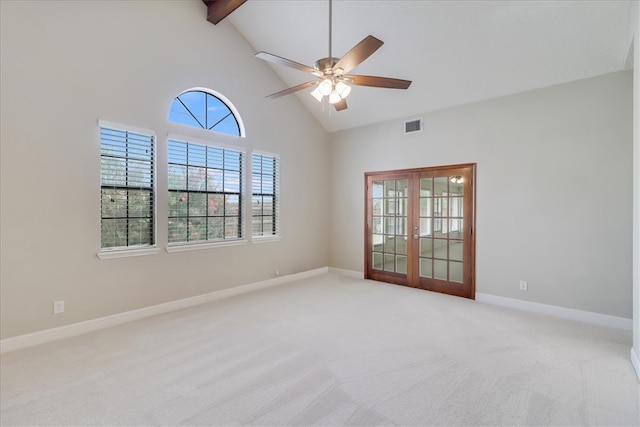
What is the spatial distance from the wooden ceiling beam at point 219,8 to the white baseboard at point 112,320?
395 centimetres

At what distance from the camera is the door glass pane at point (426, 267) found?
17.0 ft

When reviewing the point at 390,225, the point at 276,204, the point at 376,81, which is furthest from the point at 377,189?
the point at 376,81

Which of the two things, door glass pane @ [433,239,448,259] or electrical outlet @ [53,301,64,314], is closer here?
electrical outlet @ [53,301,64,314]

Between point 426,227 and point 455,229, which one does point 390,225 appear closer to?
point 426,227

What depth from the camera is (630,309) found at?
3.55m

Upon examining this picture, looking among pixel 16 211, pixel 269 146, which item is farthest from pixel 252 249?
pixel 16 211

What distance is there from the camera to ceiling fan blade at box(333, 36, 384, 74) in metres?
2.47

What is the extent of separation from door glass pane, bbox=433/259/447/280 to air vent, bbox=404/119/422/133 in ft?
7.32

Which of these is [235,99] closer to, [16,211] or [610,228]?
[16,211]

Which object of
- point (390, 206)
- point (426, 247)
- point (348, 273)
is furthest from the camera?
point (348, 273)

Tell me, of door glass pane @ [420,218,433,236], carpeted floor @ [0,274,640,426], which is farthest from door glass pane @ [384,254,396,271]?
carpeted floor @ [0,274,640,426]

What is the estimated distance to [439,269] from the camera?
509cm

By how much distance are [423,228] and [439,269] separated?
0.72 metres

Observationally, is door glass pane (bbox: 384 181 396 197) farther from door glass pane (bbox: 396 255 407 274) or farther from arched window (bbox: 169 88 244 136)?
arched window (bbox: 169 88 244 136)
